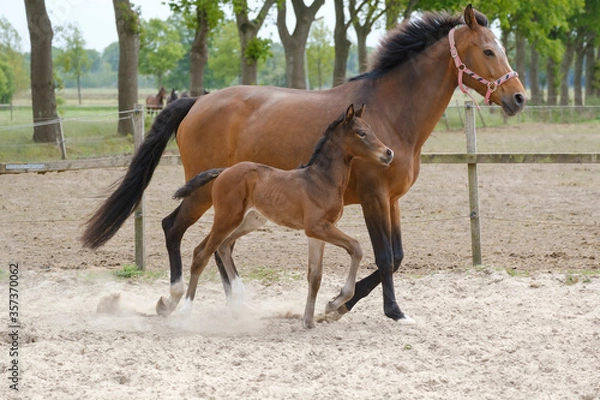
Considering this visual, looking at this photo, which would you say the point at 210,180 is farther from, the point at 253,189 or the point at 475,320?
the point at 475,320

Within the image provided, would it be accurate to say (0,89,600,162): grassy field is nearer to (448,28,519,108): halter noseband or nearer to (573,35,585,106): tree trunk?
(448,28,519,108): halter noseband

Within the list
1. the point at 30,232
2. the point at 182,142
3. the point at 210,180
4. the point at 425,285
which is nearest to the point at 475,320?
the point at 425,285

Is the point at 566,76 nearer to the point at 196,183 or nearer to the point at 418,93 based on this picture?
the point at 418,93

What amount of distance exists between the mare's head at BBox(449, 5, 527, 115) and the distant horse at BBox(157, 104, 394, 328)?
0.93 metres

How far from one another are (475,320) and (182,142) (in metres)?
2.76

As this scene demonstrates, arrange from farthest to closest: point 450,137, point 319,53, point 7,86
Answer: point 319,53, point 7,86, point 450,137

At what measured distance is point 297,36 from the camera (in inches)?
922

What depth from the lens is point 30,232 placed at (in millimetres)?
9336

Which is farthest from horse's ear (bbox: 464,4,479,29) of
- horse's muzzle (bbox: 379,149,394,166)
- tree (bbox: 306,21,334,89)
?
tree (bbox: 306,21,334,89)

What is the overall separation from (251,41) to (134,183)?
14.9 meters

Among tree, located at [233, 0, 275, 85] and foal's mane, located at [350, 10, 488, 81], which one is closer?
foal's mane, located at [350, 10, 488, 81]

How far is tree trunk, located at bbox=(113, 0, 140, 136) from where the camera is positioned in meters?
18.6

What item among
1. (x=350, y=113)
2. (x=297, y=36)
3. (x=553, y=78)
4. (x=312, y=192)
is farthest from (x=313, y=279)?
(x=553, y=78)

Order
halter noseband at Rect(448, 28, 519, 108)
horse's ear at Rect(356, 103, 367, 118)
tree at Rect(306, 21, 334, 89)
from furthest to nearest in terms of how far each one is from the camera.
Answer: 1. tree at Rect(306, 21, 334, 89)
2. halter noseband at Rect(448, 28, 519, 108)
3. horse's ear at Rect(356, 103, 367, 118)
